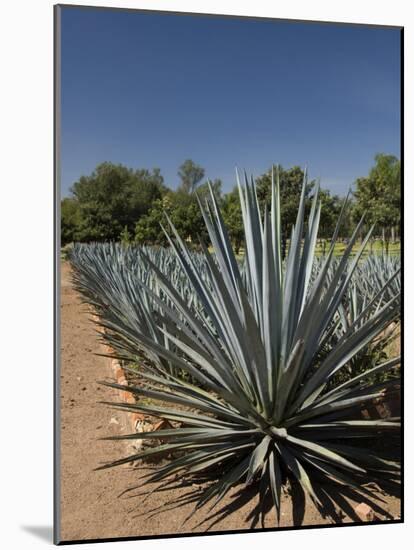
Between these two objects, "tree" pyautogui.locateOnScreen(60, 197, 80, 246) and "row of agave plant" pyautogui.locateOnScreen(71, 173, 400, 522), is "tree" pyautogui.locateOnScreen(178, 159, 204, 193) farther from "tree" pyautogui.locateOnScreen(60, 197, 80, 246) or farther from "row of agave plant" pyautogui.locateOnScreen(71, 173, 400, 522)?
"tree" pyautogui.locateOnScreen(60, 197, 80, 246)

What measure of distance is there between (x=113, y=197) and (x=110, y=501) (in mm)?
1044

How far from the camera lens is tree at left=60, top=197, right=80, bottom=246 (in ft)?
8.24

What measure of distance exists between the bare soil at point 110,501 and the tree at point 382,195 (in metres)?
1.03

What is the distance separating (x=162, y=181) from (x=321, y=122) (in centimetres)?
67

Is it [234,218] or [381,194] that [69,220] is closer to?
[234,218]

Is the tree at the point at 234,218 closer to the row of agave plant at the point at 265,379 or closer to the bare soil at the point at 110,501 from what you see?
the row of agave plant at the point at 265,379

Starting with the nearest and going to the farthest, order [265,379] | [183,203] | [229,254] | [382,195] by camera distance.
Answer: [265,379] → [229,254] → [183,203] → [382,195]

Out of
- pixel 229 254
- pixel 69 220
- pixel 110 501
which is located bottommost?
pixel 110 501

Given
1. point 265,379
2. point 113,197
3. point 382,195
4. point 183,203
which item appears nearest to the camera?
point 265,379

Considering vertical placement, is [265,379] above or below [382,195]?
below

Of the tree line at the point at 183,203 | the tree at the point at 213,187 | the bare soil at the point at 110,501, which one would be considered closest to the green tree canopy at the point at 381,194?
the tree line at the point at 183,203

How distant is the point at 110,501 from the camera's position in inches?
99.6

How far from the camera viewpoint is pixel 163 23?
268cm

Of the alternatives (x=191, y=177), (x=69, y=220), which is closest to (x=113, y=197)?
(x=69, y=220)
